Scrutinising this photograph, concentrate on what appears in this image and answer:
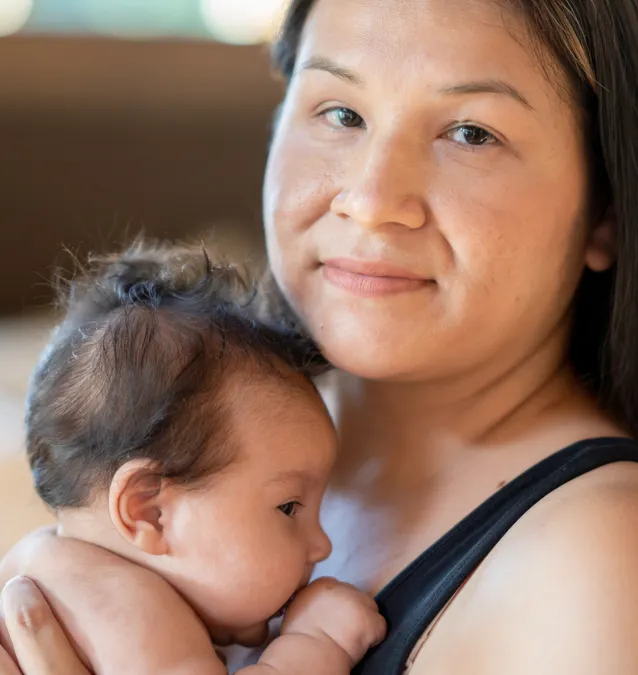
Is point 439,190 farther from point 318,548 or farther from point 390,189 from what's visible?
point 318,548

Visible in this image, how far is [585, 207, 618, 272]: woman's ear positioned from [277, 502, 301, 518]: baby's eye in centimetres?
45

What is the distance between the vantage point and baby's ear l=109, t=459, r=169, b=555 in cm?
108

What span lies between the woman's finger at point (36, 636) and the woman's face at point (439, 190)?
42cm

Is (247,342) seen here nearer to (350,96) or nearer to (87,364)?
(87,364)

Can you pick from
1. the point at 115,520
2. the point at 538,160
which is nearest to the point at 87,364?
the point at 115,520

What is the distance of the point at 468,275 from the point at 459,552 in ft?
0.97

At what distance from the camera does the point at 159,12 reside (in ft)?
12.5

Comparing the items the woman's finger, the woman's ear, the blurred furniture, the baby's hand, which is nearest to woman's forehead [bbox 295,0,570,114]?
the woman's ear

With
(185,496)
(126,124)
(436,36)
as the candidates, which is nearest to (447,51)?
(436,36)

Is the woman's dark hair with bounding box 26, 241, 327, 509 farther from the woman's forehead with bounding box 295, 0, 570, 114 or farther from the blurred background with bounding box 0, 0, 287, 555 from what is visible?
the blurred background with bounding box 0, 0, 287, 555

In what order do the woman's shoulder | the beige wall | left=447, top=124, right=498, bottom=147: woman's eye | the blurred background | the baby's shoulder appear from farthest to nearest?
the blurred background → the beige wall → left=447, top=124, right=498, bottom=147: woman's eye → the baby's shoulder → the woman's shoulder

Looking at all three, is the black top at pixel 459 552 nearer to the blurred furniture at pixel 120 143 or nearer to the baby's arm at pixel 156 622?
the baby's arm at pixel 156 622

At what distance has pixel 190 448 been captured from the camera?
109cm

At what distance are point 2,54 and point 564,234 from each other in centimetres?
282
